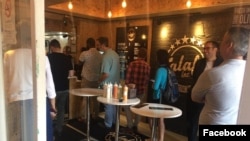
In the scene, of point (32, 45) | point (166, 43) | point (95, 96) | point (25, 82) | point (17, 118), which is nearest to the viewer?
point (32, 45)

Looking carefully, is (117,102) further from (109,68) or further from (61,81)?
(61,81)

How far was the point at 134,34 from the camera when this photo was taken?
1887mm

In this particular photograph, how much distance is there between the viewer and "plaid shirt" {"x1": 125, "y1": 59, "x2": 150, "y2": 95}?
1.78 metres

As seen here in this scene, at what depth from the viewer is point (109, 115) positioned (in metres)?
2.15

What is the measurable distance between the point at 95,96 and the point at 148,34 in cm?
95

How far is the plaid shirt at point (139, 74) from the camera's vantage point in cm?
178

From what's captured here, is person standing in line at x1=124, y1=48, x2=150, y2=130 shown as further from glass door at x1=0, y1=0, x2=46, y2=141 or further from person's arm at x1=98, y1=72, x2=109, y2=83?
glass door at x1=0, y1=0, x2=46, y2=141

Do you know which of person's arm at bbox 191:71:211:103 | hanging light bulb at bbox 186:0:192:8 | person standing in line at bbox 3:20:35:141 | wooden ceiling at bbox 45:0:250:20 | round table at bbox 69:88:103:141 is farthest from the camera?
round table at bbox 69:88:103:141

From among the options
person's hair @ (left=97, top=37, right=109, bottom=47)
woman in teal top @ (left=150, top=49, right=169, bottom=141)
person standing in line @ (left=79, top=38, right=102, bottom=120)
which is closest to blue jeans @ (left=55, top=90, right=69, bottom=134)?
person standing in line @ (left=79, top=38, right=102, bottom=120)

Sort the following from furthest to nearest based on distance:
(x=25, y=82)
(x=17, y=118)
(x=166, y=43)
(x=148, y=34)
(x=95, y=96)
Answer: (x=95, y=96), (x=148, y=34), (x=166, y=43), (x=17, y=118), (x=25, y=82)

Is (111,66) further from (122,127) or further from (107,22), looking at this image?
(122,127)

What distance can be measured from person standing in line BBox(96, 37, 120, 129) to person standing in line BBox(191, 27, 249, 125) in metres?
1.23

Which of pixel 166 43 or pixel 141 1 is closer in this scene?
pixel 166 43

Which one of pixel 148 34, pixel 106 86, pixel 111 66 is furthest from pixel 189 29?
pixel 106 86
